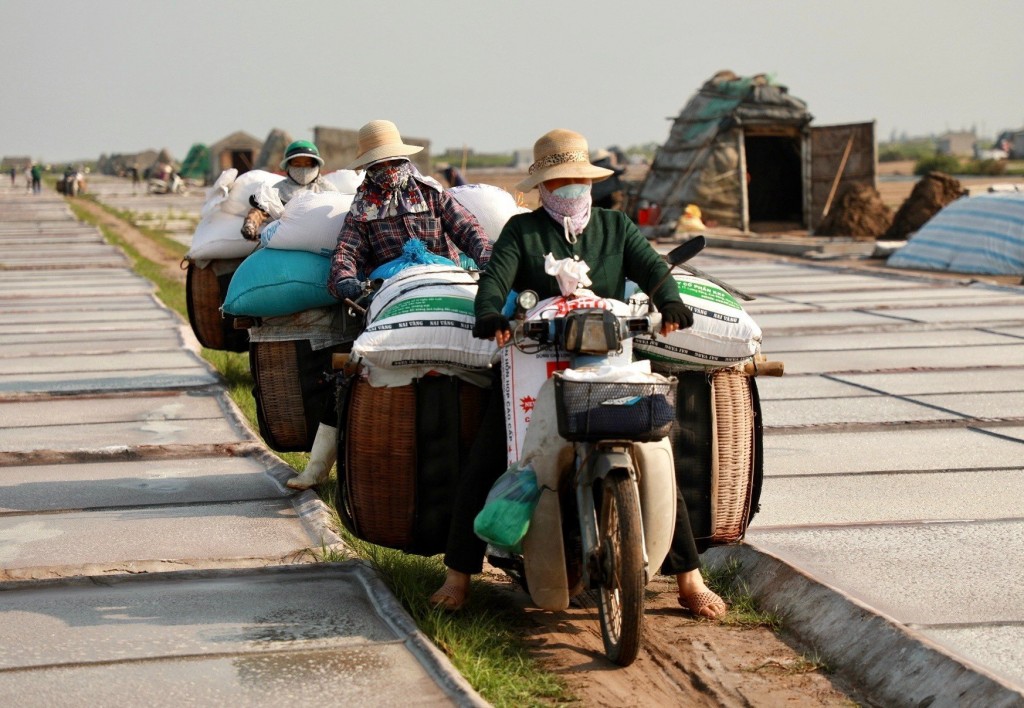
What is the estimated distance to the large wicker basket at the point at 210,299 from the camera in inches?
345

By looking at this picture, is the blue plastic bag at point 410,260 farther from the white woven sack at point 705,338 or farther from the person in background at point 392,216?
the white woven sack at point 705,338

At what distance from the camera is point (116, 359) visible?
34.8ft

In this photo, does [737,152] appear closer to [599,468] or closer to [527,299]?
[527,299]

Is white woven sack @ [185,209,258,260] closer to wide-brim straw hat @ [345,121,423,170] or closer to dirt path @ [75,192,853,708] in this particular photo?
wide-brim straw hat @ [345,121,423,170]

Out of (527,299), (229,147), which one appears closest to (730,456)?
(527,299)

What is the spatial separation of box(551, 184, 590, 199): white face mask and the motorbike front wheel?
992mm

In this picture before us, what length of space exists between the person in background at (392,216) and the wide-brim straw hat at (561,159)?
4.69ft

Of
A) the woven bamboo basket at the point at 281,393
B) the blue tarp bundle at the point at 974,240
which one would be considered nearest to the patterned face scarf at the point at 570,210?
the woven bamboo basket at the point at 281,393

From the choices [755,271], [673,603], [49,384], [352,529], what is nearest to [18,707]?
[352,529]

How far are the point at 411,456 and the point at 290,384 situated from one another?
1.98m

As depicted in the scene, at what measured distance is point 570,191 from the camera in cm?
443

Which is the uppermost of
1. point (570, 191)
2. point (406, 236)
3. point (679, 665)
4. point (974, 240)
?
point (570, 191)

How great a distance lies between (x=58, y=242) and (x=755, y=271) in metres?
14.9

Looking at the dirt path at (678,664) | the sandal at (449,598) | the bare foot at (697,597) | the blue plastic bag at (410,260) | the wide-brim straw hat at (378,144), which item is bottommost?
the dirt path at (678,664)
